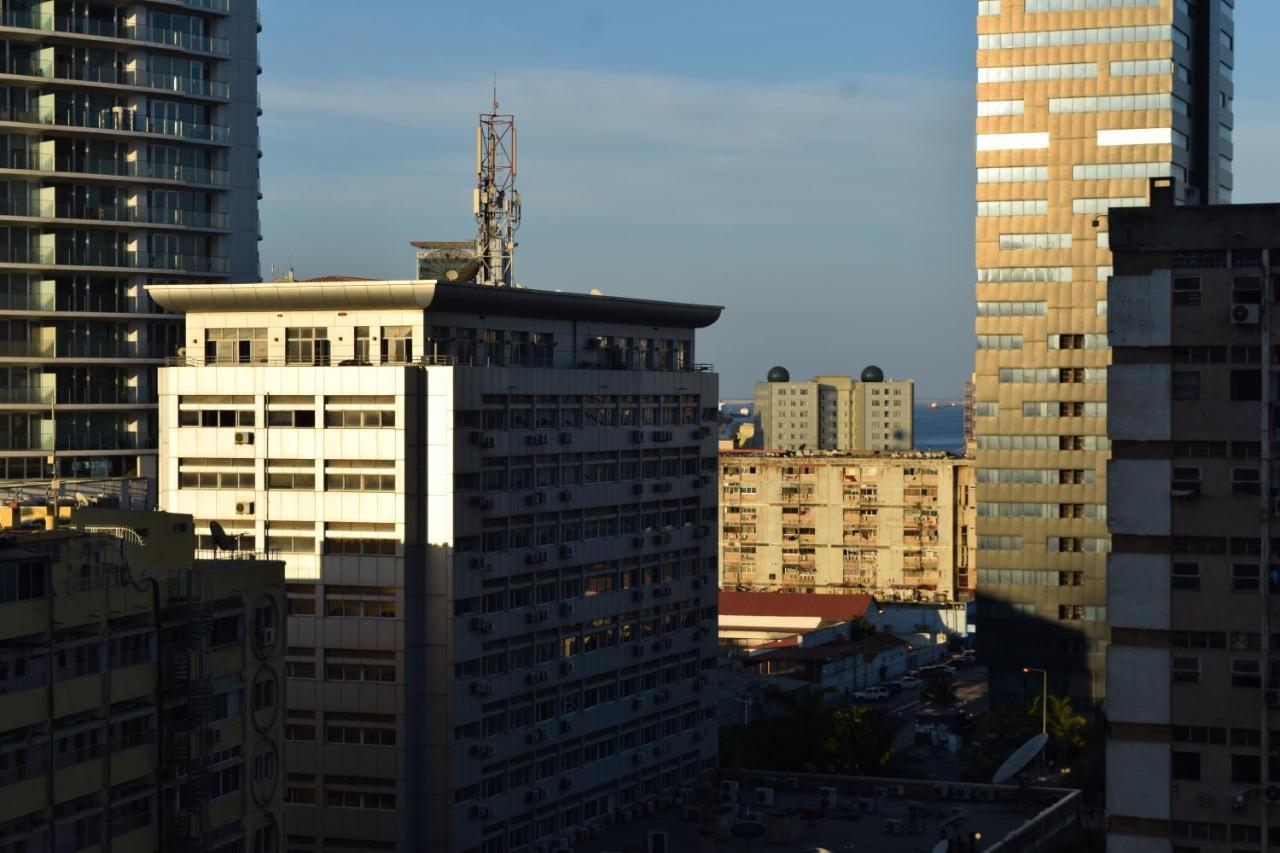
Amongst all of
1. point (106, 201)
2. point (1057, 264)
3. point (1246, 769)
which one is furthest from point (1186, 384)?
point (1057, 264)

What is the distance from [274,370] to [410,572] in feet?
33.2

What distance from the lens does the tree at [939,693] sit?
162625 mm

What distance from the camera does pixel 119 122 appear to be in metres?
104

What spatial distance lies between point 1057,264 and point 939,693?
35327mm

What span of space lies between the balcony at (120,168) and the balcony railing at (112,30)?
5.82m

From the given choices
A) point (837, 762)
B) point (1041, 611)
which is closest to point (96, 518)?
point (837, 762)

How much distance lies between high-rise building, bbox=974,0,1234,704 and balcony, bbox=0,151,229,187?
59.2 meters

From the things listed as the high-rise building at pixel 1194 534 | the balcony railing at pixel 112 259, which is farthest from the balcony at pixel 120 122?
the high-rise building at pixel 1194 534

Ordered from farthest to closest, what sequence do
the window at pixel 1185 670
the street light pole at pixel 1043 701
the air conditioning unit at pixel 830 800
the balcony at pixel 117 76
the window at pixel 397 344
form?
the street light pole at pixel 1043 701 < the air conditioning unit at pixel 830 800 < the balcony at pixel 117 76 < the window at pixel 397 344 < the window at pixel 1185 670

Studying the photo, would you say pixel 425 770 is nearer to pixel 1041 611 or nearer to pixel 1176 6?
pixel 1041 611

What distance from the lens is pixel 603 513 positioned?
101m

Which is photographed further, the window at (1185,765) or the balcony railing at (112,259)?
the balcony railing at (112,259)

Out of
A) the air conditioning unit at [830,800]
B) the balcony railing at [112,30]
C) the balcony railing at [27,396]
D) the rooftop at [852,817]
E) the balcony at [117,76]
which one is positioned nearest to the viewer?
the rooftop at [852,817]

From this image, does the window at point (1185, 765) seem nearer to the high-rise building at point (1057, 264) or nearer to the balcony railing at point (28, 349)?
the balcony railing at point (28, 349)
